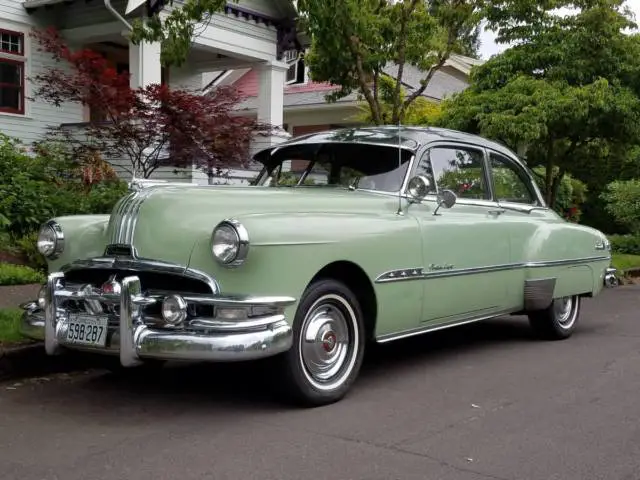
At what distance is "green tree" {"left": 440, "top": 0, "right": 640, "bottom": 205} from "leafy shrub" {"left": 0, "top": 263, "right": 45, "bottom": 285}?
6.96m

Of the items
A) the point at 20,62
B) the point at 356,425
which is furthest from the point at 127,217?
the point at 20,62

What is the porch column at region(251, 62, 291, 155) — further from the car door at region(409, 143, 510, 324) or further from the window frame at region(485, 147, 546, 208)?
the car door at region(409, 143, 510, 324)

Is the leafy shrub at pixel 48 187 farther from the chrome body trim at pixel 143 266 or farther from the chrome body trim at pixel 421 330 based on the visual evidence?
the chrome body trim at pixel 421 330

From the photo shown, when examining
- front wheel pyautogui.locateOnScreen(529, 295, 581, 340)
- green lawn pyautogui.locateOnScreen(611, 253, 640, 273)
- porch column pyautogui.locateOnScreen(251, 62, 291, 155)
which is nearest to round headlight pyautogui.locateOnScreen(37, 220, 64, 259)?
front wheel pyautogui.locateOnScreen(529, 295, 581, 340)

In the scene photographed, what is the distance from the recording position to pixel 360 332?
521cm

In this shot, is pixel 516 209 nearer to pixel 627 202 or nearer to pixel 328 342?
pixel 328 342

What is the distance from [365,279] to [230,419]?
128 centimetres

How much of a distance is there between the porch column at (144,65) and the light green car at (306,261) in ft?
23.1

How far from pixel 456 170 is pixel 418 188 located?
85 centimetres

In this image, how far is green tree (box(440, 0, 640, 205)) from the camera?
12.1 metres

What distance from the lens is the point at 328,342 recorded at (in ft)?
16.5

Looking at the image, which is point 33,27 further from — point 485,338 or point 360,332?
point 360,332

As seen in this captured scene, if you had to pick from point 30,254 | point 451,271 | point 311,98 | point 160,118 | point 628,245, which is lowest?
point 628,245

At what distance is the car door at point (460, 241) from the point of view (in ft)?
19.0
